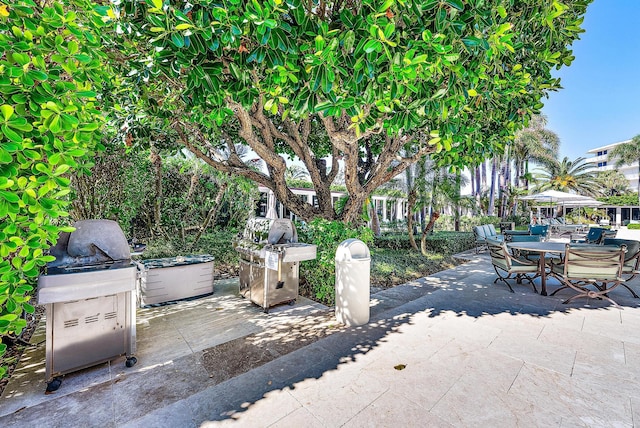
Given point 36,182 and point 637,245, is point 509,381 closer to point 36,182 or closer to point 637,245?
point 36,182

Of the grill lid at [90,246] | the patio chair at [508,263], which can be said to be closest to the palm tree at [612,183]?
the patio chair at [508,263]

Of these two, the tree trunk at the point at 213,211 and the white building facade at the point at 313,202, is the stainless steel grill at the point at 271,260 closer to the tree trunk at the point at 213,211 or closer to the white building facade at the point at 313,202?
the white building facade at the point at 313,202

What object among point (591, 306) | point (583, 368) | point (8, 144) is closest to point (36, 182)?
point (8, 144)

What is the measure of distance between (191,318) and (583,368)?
5.13 metres

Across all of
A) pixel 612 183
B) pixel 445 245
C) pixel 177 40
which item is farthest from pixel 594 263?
pixel 612 183

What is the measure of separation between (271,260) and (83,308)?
2306mm

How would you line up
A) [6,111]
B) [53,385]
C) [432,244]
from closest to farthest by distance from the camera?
[6,111], [53,385], [432,244]

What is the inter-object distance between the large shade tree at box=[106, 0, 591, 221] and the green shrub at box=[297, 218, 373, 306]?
5.31 feet

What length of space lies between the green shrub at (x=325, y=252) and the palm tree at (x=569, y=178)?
36568 millimetres

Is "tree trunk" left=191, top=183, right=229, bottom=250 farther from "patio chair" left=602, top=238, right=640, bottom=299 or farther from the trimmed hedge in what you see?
"patio chair" left=602, top=238, right=640, bottom=299

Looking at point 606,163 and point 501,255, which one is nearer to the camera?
point 501,255

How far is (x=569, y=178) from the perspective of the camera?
1246 inches

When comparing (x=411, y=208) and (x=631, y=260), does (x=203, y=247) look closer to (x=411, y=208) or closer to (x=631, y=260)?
(x=411, y=208)

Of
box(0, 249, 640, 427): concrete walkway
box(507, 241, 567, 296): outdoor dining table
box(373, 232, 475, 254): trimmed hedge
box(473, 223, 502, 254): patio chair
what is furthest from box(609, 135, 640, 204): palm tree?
box(0, 249, 640, 427): concrete walkway
